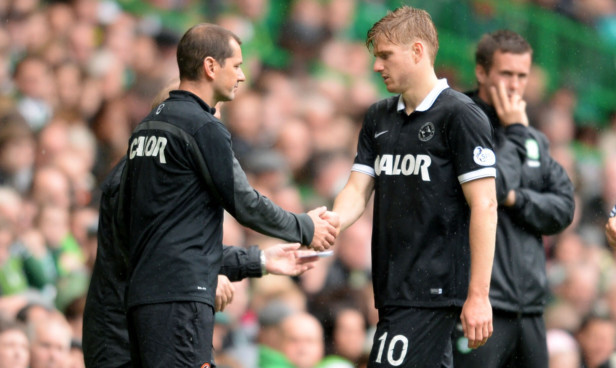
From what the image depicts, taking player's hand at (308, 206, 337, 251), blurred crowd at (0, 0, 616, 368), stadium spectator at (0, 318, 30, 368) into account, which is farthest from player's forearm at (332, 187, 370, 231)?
stadium spectator at (0, 318, 30, 368)

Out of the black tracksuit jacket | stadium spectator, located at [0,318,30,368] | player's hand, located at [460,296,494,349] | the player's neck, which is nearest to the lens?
player's hand, located at [460,296,494,349]

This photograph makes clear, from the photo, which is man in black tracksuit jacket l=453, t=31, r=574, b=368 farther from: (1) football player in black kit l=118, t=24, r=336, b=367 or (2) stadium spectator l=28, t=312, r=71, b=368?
(2) stadium spectator l=28, t=312, r=71, b=368

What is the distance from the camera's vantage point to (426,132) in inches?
203

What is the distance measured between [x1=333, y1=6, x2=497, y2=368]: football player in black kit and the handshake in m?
0.22

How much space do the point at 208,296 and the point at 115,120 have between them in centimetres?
436

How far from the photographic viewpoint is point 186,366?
468 cm

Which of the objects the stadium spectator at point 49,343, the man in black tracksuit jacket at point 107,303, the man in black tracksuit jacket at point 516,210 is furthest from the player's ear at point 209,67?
the stadium spectator at point 49,343

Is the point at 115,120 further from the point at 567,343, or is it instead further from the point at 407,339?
the point at 407,339

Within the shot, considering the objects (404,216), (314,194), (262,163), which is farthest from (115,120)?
(404,216)

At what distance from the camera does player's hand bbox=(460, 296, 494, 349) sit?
16.1 feet

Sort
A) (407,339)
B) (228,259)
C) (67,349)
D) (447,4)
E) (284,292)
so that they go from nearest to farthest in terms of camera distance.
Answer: (407,339)
(228,259)
(67,349)
(284,292)
(447,4)

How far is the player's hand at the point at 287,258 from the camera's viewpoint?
5.54 meters

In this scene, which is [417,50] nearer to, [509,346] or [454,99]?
[454,99]

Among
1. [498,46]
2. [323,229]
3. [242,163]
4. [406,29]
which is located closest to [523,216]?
[498,46]
